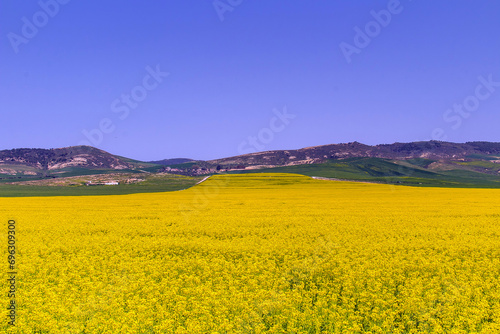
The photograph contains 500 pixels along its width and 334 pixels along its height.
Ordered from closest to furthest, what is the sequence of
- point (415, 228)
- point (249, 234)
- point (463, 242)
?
point (463, 242) < point (249, 234) < point (415, 228)

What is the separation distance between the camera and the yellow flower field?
849 centimetres

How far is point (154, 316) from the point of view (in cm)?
880

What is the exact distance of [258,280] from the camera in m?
11.2

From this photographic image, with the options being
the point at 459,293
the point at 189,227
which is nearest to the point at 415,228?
the point at 459,293

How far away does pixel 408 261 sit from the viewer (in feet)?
42.8

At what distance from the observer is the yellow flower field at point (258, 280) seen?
8.49 meters

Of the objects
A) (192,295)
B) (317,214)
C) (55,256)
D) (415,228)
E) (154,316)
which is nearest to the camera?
(154,316)

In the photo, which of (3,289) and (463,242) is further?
(463,242)

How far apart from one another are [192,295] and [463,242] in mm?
12970

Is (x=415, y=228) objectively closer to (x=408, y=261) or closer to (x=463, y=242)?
(x=463, y=242)

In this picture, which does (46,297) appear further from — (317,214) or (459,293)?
(317,214)

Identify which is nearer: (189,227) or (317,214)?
(189,227)

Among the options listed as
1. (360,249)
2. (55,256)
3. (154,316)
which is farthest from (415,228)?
(55,256)

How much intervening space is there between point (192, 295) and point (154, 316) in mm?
1508
